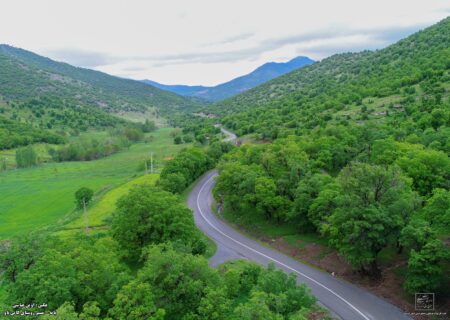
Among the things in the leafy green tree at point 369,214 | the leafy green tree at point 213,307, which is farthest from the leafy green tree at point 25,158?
the leafy green tree at point 213,307

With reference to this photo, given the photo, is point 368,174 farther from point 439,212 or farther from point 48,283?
point 48,283

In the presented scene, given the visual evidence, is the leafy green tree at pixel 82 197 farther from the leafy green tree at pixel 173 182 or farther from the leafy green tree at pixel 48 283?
the leafy green tree at pixel 48 283

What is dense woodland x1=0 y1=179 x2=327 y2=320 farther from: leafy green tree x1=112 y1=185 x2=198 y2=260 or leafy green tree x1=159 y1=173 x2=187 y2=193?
leafy green tree x1=159 y1=173 x2=187 y2=193

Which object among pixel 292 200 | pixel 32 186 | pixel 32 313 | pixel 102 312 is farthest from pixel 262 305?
pixel 32 186

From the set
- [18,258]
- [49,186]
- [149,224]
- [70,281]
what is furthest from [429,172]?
[49,186]

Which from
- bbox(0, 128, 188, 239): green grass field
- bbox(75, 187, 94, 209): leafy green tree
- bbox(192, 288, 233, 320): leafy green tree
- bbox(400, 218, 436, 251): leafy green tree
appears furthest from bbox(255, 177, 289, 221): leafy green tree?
bbox(0, 128, 188, 239): green grass field

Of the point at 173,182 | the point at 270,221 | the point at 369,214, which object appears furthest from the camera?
the point at 173,182
